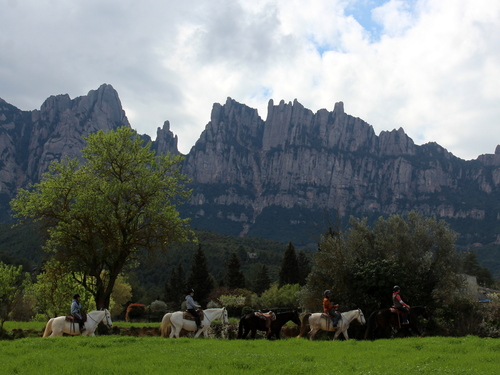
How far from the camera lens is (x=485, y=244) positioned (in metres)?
192

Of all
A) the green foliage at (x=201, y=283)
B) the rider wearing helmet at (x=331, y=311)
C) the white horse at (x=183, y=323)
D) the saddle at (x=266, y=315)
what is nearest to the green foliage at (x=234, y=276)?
the green foliage at (x=201, y=283)

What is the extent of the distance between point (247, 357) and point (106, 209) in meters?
15.1

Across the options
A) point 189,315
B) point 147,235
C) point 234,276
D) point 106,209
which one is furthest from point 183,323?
point 234,276

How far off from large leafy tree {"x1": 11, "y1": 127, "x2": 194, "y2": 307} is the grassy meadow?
9.23 metres

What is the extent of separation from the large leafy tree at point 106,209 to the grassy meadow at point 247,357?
9226 mm

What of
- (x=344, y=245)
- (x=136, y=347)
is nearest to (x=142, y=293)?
(x=344, y=245)

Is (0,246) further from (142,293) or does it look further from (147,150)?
(147,150)

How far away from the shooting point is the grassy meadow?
10.3m

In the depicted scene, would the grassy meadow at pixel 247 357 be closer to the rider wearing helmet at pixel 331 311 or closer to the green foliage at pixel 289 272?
the rider wearing helmet at pixel 331 311

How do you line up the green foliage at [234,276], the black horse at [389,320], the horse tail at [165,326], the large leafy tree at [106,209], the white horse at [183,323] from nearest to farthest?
the black horse at [389,320]
the white horse at [183,323]
the horse tail at [165,326]
the large leafy tree at [106,209]
the green foliage at [234,276]

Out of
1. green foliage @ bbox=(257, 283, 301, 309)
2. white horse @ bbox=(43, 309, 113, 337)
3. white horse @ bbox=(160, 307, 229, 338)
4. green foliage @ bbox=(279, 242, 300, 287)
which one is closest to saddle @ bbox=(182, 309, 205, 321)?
white horse @ bbox=(160, 307, 229, 338)

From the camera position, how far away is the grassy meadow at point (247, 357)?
1030 centimetres

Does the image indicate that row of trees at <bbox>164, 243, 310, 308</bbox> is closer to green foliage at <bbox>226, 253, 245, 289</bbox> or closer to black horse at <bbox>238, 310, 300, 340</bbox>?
green foliage at <bbox>226, 253, 245, 289</bbox>

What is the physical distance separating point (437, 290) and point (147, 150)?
19.9m
